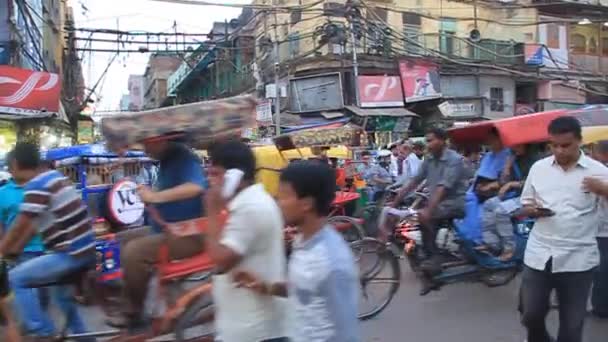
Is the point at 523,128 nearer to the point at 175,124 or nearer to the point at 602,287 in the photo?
the point at 602,287

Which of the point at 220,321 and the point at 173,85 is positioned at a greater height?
the point at 173,85

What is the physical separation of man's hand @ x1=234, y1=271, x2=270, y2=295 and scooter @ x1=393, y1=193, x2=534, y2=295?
387 cm

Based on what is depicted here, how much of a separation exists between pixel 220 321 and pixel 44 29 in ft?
82.4

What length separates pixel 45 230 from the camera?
430cm

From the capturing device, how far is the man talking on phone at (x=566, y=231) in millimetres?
3518

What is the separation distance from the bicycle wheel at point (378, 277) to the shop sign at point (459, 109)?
18.6 m

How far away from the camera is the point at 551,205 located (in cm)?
357

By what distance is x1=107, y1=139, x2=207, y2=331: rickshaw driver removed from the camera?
413cm

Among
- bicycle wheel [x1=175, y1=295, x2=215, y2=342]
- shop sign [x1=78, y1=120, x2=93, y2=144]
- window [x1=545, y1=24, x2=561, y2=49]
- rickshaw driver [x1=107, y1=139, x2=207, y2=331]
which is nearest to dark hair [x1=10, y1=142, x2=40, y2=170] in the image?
rickshaw driver [x1=107, y1=139, x2=207, y2=331]

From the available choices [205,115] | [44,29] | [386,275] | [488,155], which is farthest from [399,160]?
[44,29]

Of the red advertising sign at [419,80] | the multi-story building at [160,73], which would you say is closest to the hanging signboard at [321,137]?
the red advertising sign at [419,80]

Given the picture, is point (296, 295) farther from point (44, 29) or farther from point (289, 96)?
point (44, 29)

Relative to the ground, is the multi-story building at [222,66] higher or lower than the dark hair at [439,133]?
higher

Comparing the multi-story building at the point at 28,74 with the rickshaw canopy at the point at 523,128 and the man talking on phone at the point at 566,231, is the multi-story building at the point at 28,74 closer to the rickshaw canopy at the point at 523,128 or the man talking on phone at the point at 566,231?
the rickshaw canopy at the point at 523,128
